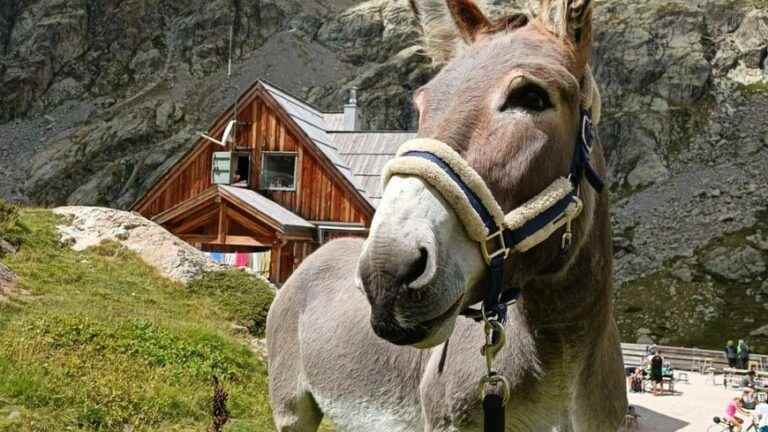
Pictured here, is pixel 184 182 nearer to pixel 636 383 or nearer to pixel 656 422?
pixel 636 383

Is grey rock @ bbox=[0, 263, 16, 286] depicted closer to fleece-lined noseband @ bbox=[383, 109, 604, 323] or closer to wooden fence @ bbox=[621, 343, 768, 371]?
fleece-lined noseband @ bbox=[383, 109, 604, 323]

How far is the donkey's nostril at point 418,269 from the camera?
5.83 feet

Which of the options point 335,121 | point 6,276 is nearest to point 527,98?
point 6,276

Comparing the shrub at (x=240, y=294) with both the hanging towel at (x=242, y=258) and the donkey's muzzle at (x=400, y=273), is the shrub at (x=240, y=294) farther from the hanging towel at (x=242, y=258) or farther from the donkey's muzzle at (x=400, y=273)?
the donkey's muzzle at (x=400, y=273)

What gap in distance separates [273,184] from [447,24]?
1985 centimetres

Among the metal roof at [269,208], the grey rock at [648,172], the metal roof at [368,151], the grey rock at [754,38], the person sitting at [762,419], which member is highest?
the grey rock at [754,38]

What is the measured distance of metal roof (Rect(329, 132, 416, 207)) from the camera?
2161cm

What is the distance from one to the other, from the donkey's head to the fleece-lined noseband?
3 cm

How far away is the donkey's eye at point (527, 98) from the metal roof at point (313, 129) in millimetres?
18238

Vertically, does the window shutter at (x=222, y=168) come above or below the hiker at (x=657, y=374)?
above

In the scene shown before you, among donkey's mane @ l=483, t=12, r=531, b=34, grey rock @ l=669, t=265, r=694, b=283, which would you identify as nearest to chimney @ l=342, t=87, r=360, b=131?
donkey's mane @ l=483, t=12, r=531, b=34

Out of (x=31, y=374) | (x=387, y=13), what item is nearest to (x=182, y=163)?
(x=31, y=374)

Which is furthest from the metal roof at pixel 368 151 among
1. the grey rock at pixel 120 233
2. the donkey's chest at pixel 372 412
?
the donkey's chest at pixel 372 412

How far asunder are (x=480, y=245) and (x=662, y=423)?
46.6 feet
